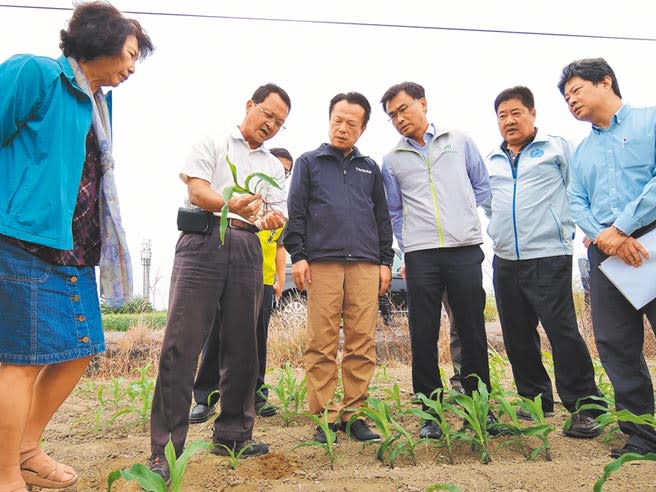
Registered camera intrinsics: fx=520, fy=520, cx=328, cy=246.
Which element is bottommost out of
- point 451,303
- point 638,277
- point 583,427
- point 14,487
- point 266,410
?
point 266,410

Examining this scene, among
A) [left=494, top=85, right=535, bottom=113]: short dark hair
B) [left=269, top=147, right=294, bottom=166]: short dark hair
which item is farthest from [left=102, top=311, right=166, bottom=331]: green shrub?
[left=494, top=85, right=535, bottom=113]: short dark hair

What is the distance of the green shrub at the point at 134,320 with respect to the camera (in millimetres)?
6863

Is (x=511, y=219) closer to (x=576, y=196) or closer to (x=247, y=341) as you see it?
(x=576, y=196)

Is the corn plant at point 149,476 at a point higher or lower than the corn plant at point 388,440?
higher

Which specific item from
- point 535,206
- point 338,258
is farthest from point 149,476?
point 535,206

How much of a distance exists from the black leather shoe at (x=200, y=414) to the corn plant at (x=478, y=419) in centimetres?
158

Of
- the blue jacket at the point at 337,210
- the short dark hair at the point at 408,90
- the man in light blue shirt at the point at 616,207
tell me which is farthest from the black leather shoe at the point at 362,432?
the short dark hair at the point at 408,90

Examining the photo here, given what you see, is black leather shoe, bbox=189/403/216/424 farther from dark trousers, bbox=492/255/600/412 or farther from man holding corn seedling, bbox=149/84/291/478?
dark trousers, bbox=492/255/600/412

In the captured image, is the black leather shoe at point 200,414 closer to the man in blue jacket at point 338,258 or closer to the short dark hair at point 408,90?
the man in blue jacket at point 338,258

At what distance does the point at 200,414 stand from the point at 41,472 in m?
1.29

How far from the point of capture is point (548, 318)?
2865mm

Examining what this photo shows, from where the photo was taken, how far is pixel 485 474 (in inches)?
82.7

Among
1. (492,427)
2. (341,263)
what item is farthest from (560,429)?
(341,263)

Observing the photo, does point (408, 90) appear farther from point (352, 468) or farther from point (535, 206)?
point (352, 468)
